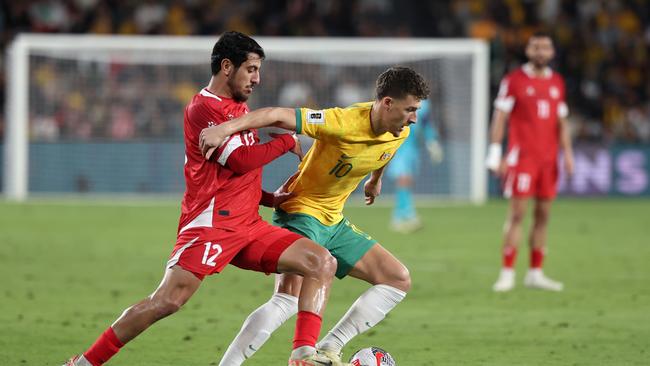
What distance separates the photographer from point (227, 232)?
601 cm

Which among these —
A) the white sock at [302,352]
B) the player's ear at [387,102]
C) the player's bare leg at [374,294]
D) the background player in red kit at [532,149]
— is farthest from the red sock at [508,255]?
the white sock at [302,352]

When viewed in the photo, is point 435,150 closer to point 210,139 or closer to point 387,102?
point 387,102

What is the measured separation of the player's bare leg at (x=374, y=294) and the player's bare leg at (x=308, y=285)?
407 mm

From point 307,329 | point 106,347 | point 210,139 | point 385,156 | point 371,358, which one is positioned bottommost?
point 371,358

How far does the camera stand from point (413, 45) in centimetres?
2062

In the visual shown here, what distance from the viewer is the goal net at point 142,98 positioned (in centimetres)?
2044

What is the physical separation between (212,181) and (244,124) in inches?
14.5

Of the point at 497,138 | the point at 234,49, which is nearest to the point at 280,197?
the point at 234,49

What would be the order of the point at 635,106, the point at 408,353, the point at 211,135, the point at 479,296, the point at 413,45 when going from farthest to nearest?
the point at 635,106 < the point at 413,45 < the point at 479,296 < the point at 408,353 < the point at 211,135

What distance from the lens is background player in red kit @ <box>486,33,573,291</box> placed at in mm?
10680

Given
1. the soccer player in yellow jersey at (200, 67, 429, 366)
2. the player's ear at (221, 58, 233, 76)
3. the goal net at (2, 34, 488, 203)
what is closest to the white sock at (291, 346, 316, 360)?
the soccer player in yellow jersey at (200, 67, 429, 366)

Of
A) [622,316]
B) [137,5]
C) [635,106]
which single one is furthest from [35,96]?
[622,316]

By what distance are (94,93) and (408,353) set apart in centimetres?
1421

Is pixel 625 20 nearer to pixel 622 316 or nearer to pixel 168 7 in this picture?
pixel 168 7
